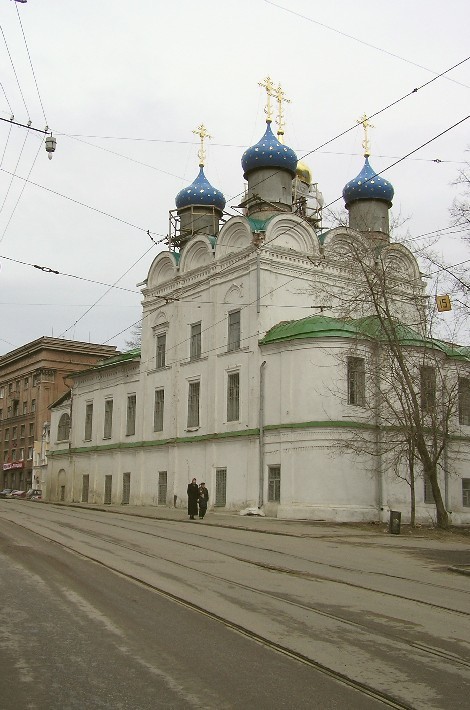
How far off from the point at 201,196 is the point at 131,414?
12.4m

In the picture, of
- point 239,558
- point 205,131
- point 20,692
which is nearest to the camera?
point 20,692

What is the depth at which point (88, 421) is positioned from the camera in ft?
152

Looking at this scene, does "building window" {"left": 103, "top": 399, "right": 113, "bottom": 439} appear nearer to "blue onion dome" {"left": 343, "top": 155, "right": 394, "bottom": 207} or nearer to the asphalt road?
"blue onion dome" {"left": 343, "top": 155, "right": 394, "bottom": 207}

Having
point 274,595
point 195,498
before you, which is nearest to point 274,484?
point 195,498

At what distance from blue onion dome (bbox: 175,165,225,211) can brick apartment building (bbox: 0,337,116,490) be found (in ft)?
96.5

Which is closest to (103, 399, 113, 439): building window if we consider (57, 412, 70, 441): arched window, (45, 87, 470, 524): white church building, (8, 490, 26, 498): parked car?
(45, 87, 470, 524): white church building

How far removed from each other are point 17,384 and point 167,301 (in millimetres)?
40497

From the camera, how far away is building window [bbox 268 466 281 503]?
29.6 metres

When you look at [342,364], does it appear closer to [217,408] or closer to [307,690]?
[217,408]

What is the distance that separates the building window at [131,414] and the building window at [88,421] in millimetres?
4840

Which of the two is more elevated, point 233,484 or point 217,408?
point 217,408

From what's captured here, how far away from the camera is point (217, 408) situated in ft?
110

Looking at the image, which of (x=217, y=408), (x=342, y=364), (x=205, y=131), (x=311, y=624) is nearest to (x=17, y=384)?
(x=205, y=131)

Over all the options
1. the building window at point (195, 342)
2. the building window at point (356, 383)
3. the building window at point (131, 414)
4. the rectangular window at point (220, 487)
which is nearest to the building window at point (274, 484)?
the rectangular window at point (220, 487)
